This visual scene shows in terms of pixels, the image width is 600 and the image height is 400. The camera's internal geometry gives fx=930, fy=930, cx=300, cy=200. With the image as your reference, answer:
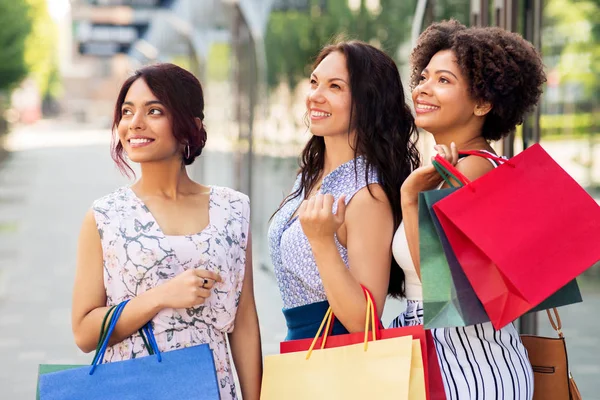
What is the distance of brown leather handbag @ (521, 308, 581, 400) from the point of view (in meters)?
2.41

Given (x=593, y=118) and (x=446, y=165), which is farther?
(x=593, y=118)

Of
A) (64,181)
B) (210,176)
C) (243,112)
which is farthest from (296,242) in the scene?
(64,181)

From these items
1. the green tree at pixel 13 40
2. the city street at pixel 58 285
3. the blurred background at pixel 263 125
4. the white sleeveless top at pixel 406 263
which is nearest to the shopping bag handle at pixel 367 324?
the white sleeveless top at pixel 406 263

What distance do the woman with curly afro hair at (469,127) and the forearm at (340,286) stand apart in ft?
0.56

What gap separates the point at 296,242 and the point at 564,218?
28.7 inches

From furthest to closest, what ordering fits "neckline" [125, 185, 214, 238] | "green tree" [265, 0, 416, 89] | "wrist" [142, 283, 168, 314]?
"green tree" [265, 0, 416, 89] < "neckline" [125, 185, 214, 238] < "wrist" [142, 283, 168, 314]

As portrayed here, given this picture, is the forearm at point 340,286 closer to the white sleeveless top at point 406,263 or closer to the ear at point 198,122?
the white sleeveless top at point 406,263

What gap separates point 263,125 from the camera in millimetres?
9984

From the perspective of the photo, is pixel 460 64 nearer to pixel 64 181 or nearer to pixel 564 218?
pixel 564 218

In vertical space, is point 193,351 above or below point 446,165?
below

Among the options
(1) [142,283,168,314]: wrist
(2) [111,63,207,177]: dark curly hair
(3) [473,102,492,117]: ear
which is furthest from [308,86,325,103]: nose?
(1) [142,283,168,314]: wrist

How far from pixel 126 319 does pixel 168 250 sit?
20 cm

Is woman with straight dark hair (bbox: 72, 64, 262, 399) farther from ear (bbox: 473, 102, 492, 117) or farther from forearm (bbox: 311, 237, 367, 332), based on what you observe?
ear (bbox: 473, 102, 492, 117)

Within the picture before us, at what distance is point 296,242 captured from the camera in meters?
2.50
